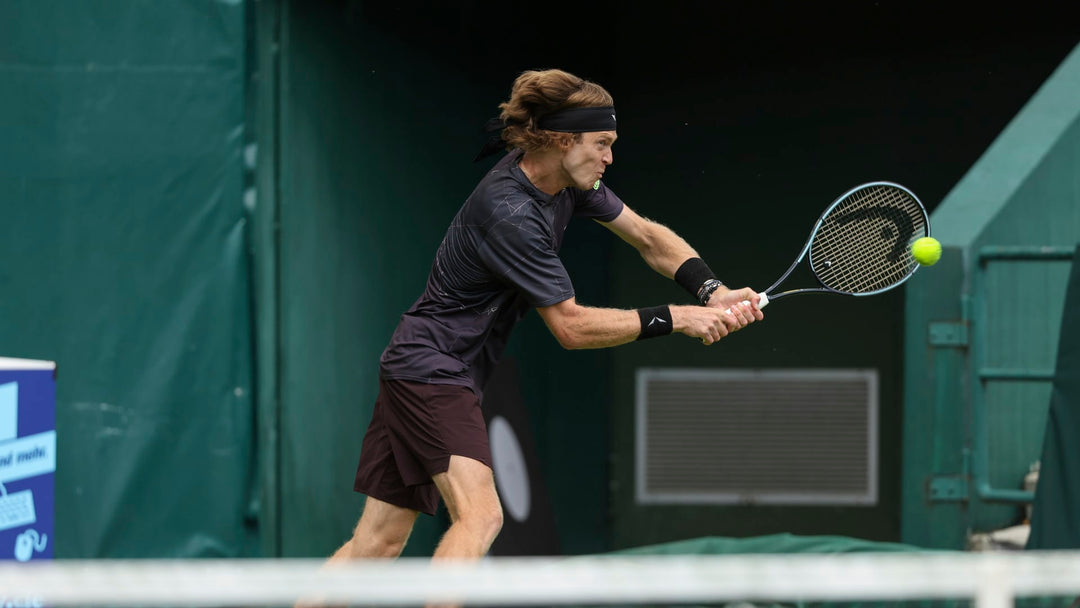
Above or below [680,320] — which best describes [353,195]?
above

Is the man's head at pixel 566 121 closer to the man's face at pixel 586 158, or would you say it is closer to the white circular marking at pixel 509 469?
the man's face at pixel 586 158

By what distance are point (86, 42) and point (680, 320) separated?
2794 mm

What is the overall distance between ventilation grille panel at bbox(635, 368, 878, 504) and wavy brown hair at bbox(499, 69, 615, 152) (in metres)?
4.32

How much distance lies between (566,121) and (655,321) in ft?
1.96

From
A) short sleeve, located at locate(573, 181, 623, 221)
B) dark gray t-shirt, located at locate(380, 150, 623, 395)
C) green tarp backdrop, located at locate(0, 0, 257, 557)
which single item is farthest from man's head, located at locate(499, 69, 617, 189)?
green tarp backdrop, located at locate(0, 0, 257, 557)

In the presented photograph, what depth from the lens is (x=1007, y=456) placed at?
17.9 ft

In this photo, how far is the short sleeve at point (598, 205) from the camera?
4.16 m

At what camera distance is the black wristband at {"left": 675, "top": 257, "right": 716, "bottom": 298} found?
4.19 metres

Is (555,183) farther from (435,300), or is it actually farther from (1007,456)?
(1007,456)

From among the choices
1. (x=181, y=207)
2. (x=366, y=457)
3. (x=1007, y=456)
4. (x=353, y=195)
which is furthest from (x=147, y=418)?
(x=1007, y=456)

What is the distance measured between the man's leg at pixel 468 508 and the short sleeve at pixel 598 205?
2.82 feet

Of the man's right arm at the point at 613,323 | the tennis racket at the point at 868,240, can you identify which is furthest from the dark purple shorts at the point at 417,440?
the tennis racket at the point at 868,240

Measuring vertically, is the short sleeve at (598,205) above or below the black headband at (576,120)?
below

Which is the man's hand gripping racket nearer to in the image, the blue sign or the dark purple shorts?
the dark purple shorts
